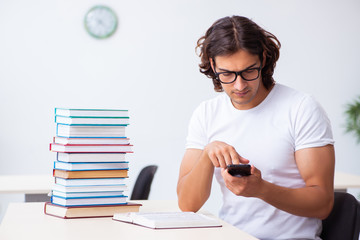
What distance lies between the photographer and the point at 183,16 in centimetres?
510

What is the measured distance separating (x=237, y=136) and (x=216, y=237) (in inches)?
21.0

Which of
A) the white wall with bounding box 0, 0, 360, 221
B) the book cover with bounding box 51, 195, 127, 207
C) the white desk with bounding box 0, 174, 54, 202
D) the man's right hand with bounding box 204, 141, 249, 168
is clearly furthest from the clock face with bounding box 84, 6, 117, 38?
the man's right hand with bounding box 204, 141, 249, 168

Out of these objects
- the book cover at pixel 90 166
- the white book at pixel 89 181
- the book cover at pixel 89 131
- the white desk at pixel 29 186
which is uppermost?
the book cover at pixel 89 131

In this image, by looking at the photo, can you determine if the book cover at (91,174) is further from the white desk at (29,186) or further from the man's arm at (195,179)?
the white desk at (29,186)

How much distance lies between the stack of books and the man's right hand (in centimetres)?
32

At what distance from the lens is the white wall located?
15.9ft

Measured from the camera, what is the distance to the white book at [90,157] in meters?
1.83

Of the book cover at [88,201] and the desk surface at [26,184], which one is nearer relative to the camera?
the book cover at [88,201]

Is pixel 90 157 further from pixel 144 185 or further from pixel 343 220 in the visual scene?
pixel 144 185

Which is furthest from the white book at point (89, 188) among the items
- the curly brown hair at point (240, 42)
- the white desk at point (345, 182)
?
the white desk at point (345, 182)

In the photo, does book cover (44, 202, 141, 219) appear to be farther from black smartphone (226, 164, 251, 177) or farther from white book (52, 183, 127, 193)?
black smartphone (226, 164, 251, 177)

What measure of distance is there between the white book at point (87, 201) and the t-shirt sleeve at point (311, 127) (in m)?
0.66

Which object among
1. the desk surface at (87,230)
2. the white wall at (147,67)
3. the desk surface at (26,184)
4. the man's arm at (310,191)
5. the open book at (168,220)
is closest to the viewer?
the desk surface at (87,230)

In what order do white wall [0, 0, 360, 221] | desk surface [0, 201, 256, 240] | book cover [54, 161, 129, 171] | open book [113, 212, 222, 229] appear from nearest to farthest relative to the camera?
desk surface [0, 201, 256, 240]
open book [113, 212, 222, 229]
book cover [54, 161, 129, 171]
white wall [0, 0, 360, 221]
